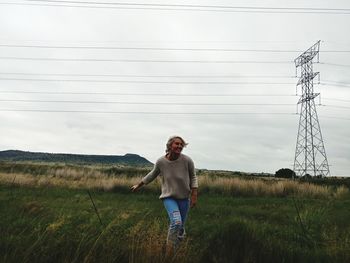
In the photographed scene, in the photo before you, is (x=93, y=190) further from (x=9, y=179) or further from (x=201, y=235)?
(x=201, y=235)

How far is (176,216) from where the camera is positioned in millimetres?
6312

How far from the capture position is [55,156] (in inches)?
6555

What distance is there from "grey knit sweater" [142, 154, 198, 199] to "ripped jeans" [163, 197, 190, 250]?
10cm

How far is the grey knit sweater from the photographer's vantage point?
21.7 ft

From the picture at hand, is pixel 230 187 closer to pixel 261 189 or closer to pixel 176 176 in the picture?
pixel 261 189

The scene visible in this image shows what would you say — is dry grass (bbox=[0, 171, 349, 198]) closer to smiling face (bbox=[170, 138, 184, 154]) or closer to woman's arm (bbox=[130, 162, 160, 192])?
woman's arm (bbox=[130, 162, 160, 192])

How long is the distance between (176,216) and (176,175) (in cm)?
65

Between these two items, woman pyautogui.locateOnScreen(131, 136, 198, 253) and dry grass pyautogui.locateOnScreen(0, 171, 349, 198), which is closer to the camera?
woman pyautogui.locateOnScreen(131, 136, 198, 253)

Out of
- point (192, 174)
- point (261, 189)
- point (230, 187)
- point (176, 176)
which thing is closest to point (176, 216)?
point (176, 176)

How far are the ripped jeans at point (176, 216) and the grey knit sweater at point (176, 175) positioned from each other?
10 centimetres

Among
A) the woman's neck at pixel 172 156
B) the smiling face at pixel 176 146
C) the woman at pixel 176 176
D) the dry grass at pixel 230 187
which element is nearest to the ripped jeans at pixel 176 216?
the woman at pixel 176 176

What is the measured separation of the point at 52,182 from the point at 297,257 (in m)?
17.3

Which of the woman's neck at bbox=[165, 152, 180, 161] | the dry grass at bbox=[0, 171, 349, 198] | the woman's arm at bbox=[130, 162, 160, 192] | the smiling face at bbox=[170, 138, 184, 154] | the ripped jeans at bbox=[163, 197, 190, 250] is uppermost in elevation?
the dry grass at bbox=[0, 171, 349, 198]

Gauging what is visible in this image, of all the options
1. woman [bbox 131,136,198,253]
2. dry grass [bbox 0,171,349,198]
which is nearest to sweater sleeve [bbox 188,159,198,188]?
woman [bbox 131,136,198,253]
